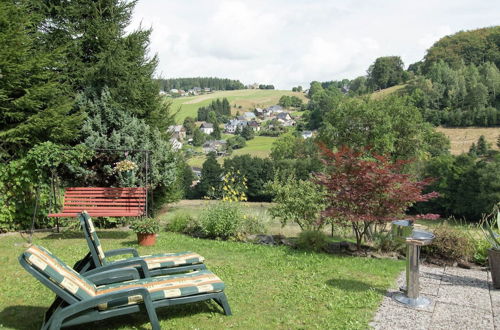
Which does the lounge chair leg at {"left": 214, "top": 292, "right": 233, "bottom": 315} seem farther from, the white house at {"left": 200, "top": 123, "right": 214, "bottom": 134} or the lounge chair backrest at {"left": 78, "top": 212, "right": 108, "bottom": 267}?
the white house at {"left": 200, "top": 123, "right": 214, "bottom": 134}

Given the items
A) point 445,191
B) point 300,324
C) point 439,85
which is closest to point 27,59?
point 300,324

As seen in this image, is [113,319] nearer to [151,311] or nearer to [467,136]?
[151,311]

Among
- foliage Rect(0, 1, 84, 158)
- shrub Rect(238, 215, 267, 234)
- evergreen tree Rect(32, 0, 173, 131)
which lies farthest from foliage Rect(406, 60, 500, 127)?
foliage Rect(0, 1, 84, 158)

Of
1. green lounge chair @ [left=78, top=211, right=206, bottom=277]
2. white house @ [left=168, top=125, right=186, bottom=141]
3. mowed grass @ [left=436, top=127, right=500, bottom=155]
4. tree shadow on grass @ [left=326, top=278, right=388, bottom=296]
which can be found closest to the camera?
green lounge chair @ [left=78, top=211, right=206, bottom=277]

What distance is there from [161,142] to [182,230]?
2.86 metres

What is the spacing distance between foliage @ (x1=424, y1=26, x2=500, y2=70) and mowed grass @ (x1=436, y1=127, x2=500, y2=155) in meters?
→ 38.5

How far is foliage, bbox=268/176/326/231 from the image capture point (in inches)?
334

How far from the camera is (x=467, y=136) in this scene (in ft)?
180

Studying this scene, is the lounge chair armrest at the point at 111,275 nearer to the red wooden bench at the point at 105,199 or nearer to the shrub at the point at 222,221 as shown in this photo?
the shrub at the point at 222,221

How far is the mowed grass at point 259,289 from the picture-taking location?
4.02m

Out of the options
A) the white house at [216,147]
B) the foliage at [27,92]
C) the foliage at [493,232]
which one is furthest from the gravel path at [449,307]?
the white house at [216,147]

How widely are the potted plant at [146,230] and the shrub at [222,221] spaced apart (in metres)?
Result: 1.28

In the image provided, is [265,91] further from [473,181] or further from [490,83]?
[473,181]

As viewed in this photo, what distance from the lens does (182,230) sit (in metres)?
9.20
